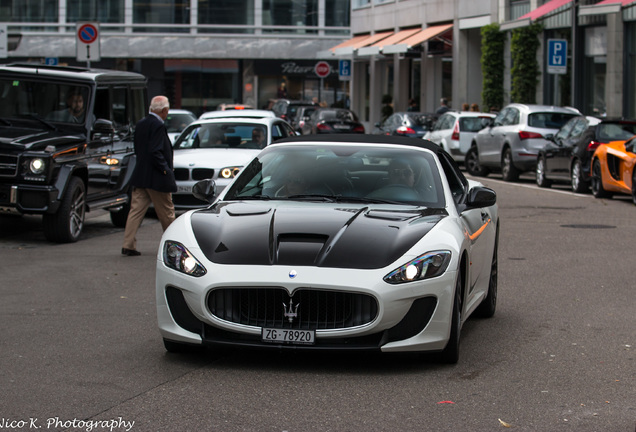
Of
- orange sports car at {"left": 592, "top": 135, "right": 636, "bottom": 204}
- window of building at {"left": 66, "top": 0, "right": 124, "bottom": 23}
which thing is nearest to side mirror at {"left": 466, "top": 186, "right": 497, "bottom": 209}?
orange sports car at {"left": 592, "top": 135, "right": 636, "bottom": 204}

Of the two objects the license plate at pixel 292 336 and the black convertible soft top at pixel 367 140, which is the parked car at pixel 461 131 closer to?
the black convertible soft top at pixel 367 140

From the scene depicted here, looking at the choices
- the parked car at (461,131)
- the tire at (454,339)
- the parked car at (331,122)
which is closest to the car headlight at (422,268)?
the tire at (454,339)

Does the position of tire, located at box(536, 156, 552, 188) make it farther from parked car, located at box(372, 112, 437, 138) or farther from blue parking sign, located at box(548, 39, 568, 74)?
parked car, located at box(372, 112, 437, 138)

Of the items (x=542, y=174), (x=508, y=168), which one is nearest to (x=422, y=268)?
(x=542, y=174)

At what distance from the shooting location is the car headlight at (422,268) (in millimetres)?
6492

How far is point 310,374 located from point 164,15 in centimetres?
6498

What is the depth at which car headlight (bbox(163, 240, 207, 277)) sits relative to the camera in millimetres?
6672

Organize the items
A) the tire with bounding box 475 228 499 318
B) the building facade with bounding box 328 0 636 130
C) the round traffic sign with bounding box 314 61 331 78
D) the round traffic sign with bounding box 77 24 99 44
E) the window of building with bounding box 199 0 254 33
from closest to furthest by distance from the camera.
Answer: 1. the tire with bounding box 475 228 499 318
2. the round traffic sign with bounding box 77 24 99 44
3. the building facade with bounding box 328 0 636 130
4. the round traffic sign with bounding box 314 61 331 78
5. the window of building with bounding box 199 0 254 33

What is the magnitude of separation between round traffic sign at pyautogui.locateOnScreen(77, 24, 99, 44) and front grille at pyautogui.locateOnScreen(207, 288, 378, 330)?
56.6ft

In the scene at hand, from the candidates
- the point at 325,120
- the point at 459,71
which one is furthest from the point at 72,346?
the point at 459,71

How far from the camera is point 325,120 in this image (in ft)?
122

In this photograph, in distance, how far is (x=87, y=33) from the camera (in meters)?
23.0

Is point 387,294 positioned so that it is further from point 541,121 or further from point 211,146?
point 541,121

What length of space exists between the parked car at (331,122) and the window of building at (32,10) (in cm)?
3528
